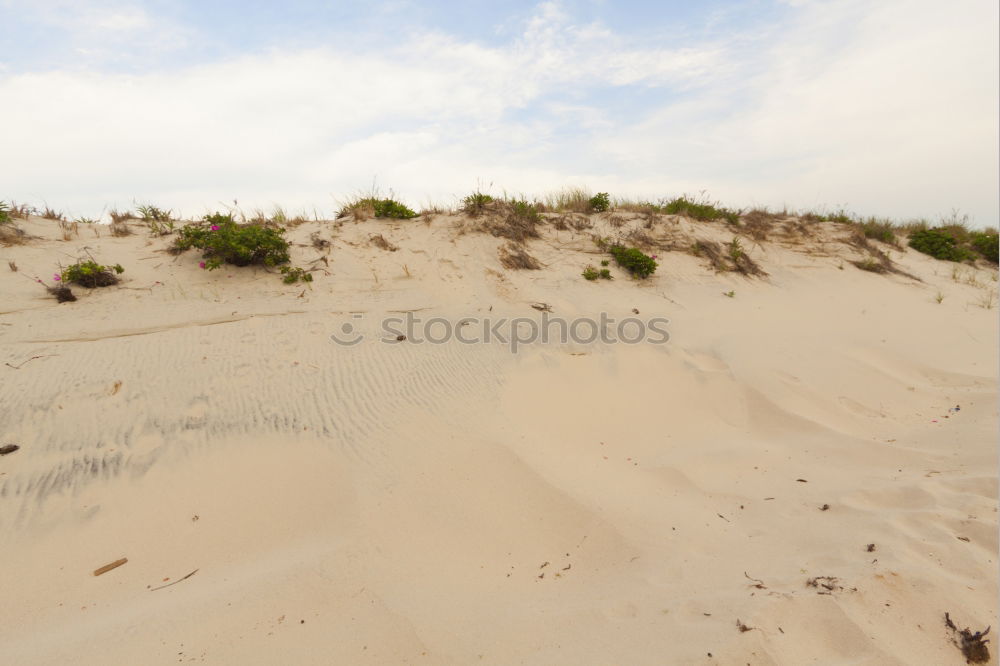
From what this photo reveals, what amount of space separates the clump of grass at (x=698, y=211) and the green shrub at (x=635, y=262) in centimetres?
259

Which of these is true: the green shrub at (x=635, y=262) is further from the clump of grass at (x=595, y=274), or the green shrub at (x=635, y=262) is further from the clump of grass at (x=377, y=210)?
the clump of grass at (x=377, y=210)

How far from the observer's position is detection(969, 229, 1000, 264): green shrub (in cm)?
1032

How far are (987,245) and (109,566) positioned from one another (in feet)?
51.8

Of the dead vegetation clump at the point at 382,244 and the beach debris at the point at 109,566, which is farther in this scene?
the dead vegetation clump at the point at 382,244

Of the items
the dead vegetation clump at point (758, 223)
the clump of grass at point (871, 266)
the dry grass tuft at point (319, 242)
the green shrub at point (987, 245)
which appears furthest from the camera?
the green shrub at point (987, 245)

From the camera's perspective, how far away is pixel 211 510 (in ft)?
10.0

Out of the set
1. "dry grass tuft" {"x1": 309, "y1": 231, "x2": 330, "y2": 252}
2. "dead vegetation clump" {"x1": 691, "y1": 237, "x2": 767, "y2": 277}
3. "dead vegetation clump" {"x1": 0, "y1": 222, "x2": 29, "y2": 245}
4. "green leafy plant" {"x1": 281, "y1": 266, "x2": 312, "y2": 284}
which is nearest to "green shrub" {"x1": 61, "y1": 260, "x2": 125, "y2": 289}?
"dead vegetation clump" {"x1": 0, "y1": 222, "x2": 29, "y2": 245}

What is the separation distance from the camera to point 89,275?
564 cm

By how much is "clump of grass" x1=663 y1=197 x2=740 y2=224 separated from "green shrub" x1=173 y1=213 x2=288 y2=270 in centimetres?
745

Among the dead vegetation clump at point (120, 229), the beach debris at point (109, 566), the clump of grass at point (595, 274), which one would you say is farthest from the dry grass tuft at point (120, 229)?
the clump of grass at point (595, 274)

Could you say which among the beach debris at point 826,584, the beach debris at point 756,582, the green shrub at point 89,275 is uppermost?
the green shrub at point 89,275

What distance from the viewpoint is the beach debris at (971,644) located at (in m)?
1.71

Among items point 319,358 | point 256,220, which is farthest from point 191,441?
point 256,220

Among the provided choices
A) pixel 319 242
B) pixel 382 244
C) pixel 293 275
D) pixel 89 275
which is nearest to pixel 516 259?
pixel 382 244
